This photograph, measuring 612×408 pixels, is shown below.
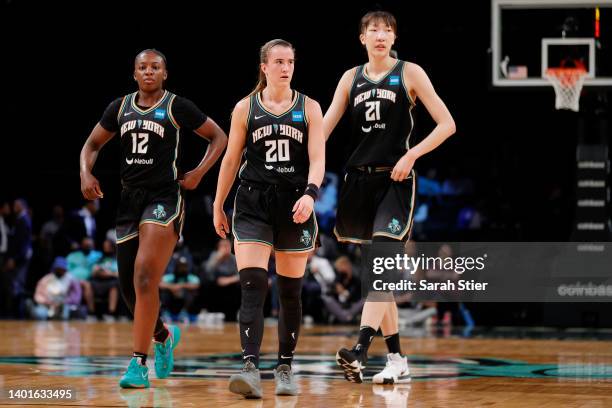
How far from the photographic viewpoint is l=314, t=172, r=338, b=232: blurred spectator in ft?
63.1

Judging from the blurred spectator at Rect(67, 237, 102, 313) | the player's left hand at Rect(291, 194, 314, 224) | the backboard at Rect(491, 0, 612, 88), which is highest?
the backboard at Rect(491, 0, 612, 88)

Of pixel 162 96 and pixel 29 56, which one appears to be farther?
pixel 29 56

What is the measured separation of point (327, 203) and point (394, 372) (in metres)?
12.4

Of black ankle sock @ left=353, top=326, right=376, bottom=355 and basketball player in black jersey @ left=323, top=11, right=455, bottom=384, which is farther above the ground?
basketball player in black jersey @ left=323, top=11, right=455, bottom=384

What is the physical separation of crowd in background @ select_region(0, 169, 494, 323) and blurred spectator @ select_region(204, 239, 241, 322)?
0.02m

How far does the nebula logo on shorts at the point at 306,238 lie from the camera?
682 centimetres

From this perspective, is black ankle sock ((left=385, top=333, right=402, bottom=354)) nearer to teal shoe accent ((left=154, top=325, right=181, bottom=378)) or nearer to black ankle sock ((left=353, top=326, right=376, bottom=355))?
black ankle sock ((left=353, top=326, right=376, bottom=355))

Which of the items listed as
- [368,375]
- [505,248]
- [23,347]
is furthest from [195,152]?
[368,375]

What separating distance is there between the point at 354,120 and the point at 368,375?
1948 mm

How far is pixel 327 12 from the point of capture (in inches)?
798

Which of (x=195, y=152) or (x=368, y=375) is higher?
(x=195, y=152)

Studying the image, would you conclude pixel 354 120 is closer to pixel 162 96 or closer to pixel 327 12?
pixel 162 96


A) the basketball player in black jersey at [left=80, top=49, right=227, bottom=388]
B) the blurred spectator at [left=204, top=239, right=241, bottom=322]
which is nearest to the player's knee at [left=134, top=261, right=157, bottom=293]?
the basketball player in black jersey at [left=80, top=49, right=227, bottom=388]

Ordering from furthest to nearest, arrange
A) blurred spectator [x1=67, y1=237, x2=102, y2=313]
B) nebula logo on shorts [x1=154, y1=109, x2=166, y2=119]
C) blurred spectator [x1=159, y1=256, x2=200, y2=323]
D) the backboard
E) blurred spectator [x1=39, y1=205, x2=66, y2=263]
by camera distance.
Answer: blurred spectator [x1=39, y1=205, x2=66, y2=263] < blurred spectator [x1=67, y1=237, x2=102, y2=313] < blurred spectator [x1=159, y1=256, x2=200, y2=323] < the backboard < nebula logo on shorts [x1=154, y1=109, x2=166, y2=119]
